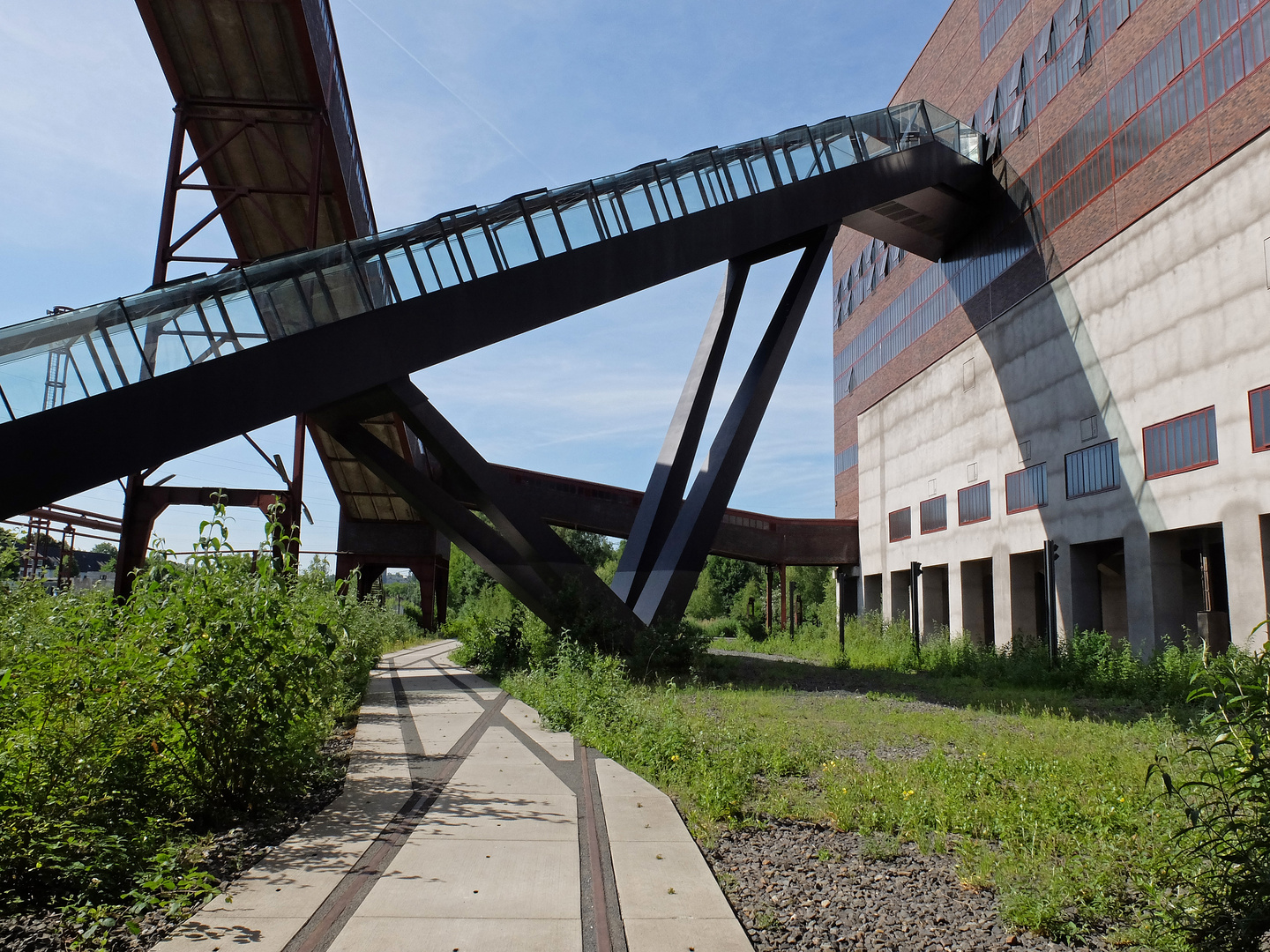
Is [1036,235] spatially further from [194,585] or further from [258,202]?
[194,585]

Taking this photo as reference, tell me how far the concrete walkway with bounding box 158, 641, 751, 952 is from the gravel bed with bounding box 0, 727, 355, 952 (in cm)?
Result: 15

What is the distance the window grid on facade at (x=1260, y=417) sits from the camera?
16703mm

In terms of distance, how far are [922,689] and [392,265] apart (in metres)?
13.2

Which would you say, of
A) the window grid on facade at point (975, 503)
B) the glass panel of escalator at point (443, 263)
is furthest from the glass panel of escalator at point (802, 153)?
the window grid on facade at point (975, 503)

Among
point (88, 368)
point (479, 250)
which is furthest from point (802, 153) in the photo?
point (88, 368)

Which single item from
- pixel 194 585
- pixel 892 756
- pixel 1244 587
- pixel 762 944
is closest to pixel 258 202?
pixel 194 585

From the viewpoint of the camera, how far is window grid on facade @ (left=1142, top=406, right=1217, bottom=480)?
18.4 meters

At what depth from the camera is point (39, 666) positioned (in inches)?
207

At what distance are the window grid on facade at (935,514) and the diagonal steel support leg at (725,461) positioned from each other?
1373cm

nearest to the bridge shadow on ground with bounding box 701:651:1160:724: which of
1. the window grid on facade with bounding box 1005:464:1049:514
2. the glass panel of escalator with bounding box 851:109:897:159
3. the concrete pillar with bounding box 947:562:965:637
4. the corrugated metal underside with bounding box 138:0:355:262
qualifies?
the window grid on facade with bounding box 1005:464:1049:514

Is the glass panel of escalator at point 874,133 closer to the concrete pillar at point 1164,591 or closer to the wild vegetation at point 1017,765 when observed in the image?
the concrete pillar at point 1164,591

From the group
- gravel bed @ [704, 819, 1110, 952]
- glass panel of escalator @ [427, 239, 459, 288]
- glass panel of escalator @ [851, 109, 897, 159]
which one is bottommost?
gravel bed @ [704, 819, 1110, 952]

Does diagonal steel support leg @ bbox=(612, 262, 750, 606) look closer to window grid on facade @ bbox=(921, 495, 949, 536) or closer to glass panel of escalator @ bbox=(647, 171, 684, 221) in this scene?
glass panel of escalator @ bbox=(647, 171, 684, 221)

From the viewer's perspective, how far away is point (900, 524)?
1423 inches
